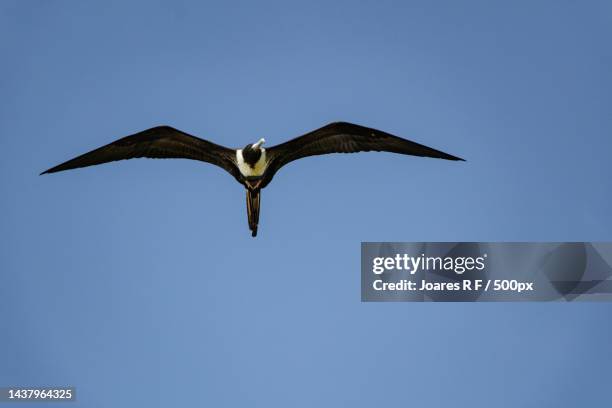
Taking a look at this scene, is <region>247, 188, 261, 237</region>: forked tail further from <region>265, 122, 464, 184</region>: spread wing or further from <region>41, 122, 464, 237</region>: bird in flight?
<region>265, 122, 464, 184</region>: spread wing

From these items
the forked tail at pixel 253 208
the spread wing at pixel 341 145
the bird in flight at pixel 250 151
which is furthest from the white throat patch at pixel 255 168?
the forked tail at pixel 253 208

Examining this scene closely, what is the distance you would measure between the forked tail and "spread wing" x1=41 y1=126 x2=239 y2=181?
19.4 inches

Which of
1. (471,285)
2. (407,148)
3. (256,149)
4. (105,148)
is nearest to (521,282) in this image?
(471,285)

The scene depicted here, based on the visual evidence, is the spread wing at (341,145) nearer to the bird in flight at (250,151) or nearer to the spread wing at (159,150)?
the bird in flight at (250,151)

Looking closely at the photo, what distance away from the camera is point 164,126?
30781mm

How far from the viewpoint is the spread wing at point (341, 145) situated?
31.0 metres

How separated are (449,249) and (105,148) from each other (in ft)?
19.6

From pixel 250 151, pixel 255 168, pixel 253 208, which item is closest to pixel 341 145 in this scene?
pixel 255 168

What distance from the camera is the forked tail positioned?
100.0 ft

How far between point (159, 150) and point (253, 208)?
194 centimetres

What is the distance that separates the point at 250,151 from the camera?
3055 centimetres

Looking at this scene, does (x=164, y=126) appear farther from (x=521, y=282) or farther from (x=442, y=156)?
(x=521, y=282)

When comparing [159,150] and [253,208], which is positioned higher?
[159,150]

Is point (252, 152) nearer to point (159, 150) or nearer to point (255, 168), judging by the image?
point (255, 168)
